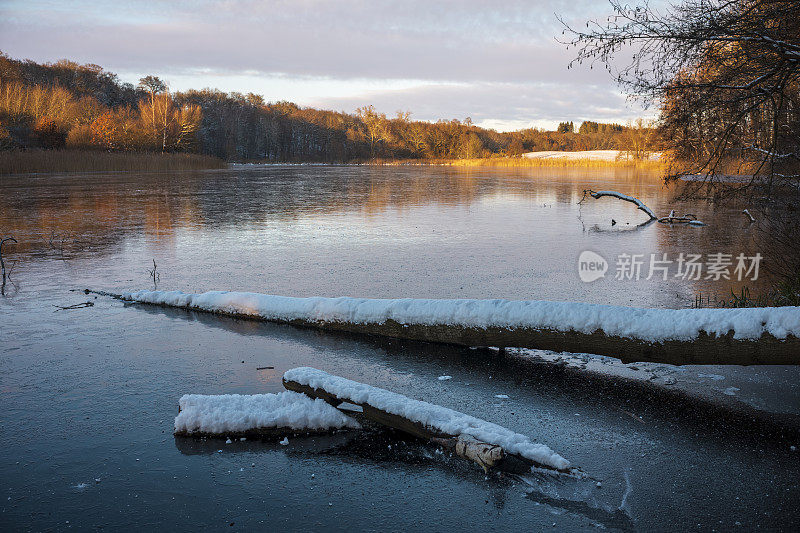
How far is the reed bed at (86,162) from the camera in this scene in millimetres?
42469

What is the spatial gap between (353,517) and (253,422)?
1.55 meters

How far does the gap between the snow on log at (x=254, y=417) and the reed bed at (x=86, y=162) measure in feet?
147

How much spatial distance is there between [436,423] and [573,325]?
236 cm

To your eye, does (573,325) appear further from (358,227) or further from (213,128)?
(213,128)

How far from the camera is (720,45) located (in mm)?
6324

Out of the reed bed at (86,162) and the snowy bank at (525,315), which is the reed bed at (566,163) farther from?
the snowy bank at (525,315)

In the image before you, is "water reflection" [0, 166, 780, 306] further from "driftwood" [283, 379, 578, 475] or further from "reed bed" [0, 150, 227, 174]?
"reed bed" [0, 150, 227, 174]

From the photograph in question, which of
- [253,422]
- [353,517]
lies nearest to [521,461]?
[353,517]

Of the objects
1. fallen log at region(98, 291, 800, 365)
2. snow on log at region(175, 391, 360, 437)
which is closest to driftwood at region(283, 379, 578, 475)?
snow on log at region(175, 391, 360, 437)

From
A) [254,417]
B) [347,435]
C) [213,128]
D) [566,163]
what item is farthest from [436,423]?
[213,128]

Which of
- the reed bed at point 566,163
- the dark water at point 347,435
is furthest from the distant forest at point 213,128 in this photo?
the dark water at point 347,435

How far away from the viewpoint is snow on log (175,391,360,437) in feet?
17.5

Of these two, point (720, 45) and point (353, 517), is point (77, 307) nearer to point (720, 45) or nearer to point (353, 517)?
point (353, 517)

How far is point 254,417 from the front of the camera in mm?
5336
